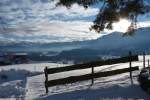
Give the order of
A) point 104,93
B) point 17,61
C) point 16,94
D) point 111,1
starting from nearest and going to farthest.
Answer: point 111,1
point 104,93
point 16,94
point 17,61

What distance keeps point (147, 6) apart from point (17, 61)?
11205 cm

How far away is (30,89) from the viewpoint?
26297 mm

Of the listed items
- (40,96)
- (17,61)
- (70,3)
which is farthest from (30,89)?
(17,61)

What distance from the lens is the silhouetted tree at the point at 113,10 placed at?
20.7 meters

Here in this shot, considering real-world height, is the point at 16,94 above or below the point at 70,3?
below

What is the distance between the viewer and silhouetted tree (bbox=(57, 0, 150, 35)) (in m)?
20.7

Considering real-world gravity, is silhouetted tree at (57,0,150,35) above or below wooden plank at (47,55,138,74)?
above

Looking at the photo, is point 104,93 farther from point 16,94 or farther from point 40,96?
point 16,94

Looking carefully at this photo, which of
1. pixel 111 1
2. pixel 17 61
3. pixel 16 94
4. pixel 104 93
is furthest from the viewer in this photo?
pixel 17 61

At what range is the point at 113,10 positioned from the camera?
2111 centimetres

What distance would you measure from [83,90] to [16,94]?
4.36 metres

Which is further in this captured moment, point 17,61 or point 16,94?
point 17,61

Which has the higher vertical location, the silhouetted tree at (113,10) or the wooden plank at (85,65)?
the silhouetted tree at (113,10)

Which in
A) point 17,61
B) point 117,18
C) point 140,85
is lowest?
point 17,61
